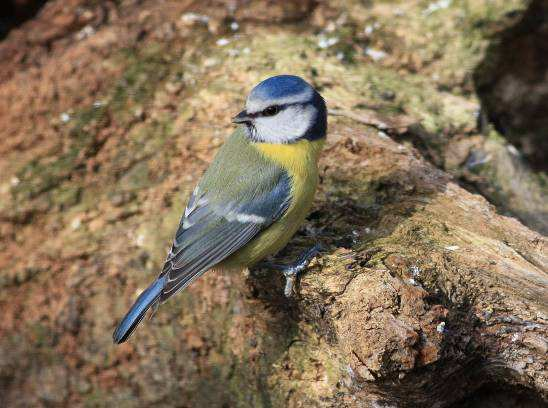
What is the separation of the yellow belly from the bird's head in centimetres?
4

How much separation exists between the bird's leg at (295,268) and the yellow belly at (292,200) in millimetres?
126

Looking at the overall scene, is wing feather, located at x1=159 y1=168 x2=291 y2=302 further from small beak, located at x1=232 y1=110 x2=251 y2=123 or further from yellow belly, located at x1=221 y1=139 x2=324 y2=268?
small beak, located at x1=232 y1=110 x2=251 y2=123

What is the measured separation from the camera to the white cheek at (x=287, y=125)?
2896 mm

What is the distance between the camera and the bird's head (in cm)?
282

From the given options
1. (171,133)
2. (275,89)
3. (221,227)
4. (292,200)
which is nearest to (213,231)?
(221,227)

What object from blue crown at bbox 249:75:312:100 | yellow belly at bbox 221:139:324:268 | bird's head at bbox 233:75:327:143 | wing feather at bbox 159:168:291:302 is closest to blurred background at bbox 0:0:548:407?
yellow belly at bbox 221:139:324:268

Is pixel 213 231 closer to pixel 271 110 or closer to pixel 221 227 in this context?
pixel 221 227

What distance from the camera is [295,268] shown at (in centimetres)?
266

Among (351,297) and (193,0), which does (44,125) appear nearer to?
(193,0)

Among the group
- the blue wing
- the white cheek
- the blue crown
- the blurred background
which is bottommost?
the blurred background

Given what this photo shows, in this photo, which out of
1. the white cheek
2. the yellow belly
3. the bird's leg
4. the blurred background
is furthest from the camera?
the blurred background

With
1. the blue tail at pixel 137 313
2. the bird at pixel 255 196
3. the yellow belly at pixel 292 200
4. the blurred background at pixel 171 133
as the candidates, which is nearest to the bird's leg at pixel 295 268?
the bird at pixel 255 196

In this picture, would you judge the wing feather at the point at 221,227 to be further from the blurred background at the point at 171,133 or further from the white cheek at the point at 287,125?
the blurred background at the point at 171,133

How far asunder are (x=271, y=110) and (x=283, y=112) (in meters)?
0.05
